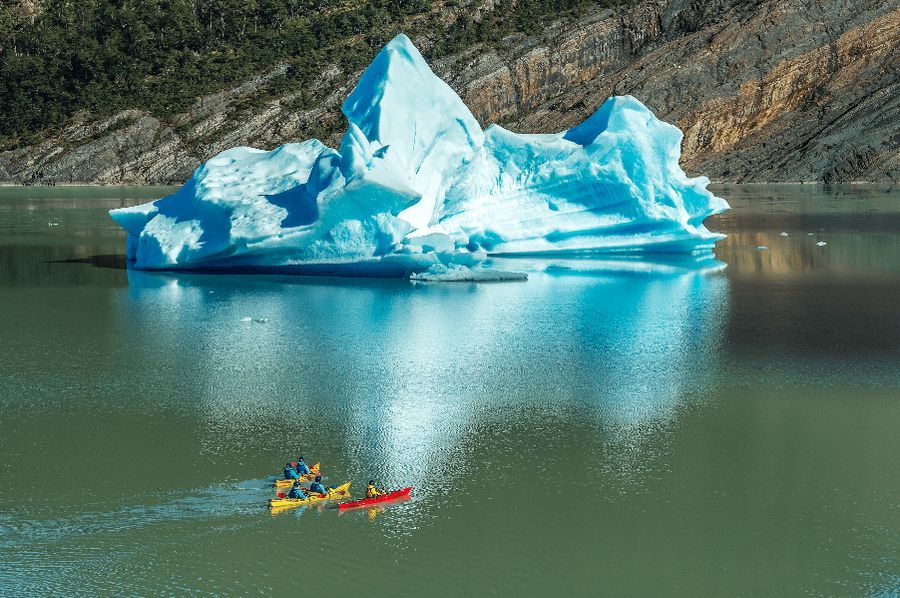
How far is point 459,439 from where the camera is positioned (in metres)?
14.1

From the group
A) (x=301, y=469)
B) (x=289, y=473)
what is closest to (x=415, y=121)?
(x=301, y=469)

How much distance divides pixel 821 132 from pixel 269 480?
79.6 meters

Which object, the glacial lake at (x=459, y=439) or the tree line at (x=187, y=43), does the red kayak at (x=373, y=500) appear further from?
the tree line at (x=187, y=43)

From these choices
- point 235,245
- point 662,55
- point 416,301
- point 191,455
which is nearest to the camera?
point 191,455

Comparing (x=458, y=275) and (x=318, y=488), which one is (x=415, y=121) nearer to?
(x=458, y=275)

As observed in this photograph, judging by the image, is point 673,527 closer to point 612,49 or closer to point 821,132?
point 821,132

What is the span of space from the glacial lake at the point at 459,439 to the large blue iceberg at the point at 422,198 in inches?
67.6

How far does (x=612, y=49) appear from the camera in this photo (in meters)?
100

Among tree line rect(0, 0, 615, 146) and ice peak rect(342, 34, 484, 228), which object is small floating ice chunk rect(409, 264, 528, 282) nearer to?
ice peak rect(342, 34, 484, 228)

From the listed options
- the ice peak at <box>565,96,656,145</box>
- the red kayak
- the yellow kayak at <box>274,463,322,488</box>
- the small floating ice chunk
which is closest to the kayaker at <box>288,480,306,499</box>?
the yellow kayak at <box>274,463,322,488</box>

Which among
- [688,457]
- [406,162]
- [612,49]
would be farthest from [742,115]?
[688,457]

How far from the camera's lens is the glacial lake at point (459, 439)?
412 inches

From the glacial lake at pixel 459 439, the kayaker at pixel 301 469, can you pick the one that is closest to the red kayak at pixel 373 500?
the glacial lake at pixel 459 439

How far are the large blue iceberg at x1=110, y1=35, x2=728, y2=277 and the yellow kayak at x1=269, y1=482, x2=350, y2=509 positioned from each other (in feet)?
49.9
